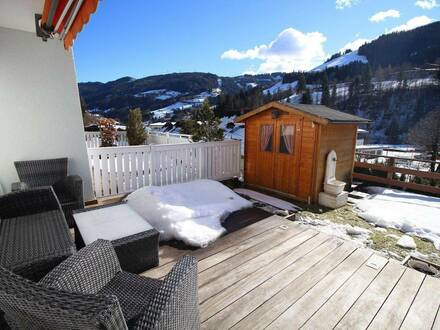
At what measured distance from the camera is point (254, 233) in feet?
9.58

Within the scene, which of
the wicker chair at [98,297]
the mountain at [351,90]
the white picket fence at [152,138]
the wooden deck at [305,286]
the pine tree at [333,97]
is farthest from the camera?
the pine tree at [333,97]

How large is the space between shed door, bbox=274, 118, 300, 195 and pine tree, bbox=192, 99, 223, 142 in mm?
3607

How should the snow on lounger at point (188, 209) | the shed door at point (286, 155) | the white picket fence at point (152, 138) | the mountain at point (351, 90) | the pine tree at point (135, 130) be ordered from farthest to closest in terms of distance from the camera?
the mountain at point (351, 90) → the pine tree at point (135, 130) → the white picket fence at point (152, 138) → the shed door at point (286, 155) → the snow on lounger at point (188, 209)

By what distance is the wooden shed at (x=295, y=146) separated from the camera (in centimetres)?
447

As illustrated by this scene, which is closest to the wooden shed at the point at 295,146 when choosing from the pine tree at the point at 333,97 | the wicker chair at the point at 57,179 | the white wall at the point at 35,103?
the white wall at the point at 35,103

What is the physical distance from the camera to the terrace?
67.4 inches

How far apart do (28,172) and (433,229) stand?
20.5ft

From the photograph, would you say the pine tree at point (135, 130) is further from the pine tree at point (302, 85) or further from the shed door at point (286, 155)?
the pine tree at point (302, 85)

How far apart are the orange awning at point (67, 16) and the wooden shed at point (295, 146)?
11.8ft

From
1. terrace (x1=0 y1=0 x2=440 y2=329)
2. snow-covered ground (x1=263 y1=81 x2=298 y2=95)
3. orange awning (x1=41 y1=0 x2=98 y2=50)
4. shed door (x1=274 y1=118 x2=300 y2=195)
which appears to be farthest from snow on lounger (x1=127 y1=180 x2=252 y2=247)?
snow-covered ground (x1=263 y1=81 x2=298 y2=95)

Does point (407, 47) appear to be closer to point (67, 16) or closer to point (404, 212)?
point (404, 212)

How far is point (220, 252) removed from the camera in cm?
250

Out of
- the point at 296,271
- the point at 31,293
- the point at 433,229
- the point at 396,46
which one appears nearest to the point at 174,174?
the point at 296,271

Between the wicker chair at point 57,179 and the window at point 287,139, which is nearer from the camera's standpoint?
the wicker chair at point 57,179
